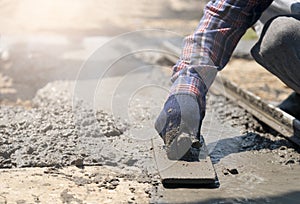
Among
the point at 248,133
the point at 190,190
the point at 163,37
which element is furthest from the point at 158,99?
the point at 163,37

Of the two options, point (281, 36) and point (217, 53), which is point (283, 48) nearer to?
point (281, 36)

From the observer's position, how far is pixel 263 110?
123 inches

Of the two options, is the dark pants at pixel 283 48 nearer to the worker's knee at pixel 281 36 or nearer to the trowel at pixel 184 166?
the worker's knee at pixel 281 36

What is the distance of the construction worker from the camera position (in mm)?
2279

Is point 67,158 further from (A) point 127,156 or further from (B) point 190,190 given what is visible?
(B) point 190,190

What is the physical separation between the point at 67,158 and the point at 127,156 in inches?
10.1

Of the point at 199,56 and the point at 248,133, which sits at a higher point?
the point at 199,56

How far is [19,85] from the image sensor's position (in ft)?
13.1

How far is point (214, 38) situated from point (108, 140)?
671mm

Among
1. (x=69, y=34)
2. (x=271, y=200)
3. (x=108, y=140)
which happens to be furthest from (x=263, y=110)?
(x=69, y=34)

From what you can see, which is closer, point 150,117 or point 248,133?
point 248,133

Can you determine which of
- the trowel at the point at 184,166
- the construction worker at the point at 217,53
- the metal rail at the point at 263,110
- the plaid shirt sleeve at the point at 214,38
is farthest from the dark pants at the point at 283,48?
the trowel at the point at 184,166

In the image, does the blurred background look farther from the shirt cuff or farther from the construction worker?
the shirt cuff

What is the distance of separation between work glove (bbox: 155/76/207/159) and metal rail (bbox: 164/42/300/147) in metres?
0.62
